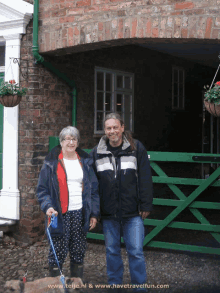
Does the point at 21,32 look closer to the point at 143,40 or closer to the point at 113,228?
the point at 143,40

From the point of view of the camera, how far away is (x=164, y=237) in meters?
6.09

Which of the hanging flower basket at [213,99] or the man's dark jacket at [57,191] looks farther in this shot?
the hanging flower basket at [213,99]

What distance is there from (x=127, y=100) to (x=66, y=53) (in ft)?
9.60

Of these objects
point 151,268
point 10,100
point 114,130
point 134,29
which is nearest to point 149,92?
point 134,29

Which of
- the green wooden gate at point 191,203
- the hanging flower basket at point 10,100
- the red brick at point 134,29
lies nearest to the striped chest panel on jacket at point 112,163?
the green wooden gate at point 191,203

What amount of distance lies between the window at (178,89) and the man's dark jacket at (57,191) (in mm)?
7340

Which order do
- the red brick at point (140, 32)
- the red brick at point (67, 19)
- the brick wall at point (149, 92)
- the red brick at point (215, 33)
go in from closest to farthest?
the red brick at point (215, 33) < the red brick at point (140, 32) < the red brick at point (67, 19) < the brick wall at point (149, 92)

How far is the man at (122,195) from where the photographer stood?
3.66 m

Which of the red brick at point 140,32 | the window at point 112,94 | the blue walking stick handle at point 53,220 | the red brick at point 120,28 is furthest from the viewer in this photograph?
the window at point 112,94

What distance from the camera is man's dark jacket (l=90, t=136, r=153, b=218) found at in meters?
3.66

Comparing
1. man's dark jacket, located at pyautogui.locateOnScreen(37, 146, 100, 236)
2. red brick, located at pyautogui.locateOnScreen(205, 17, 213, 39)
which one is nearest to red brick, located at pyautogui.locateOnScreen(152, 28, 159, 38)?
red brick, located at pyautogui.locateOnScreen(205, 17, 213, 39)

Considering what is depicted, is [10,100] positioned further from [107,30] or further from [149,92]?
[149,92]

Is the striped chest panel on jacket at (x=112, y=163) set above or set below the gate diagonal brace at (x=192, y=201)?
above

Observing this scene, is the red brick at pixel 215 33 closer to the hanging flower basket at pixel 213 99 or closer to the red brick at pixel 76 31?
the hanging flower basket at pixel 213 99
